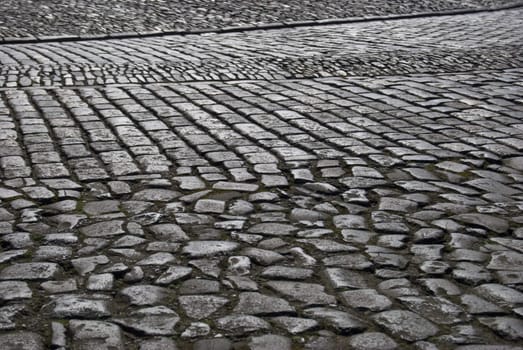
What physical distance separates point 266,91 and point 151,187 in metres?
3.07

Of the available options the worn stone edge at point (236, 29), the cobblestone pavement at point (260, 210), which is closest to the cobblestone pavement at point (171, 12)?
the worn stone edge at point (236, 29)

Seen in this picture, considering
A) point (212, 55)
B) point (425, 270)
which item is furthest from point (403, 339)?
point (212, 55)

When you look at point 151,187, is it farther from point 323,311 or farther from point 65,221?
point 323,311

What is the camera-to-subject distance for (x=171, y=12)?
1347 centimetres

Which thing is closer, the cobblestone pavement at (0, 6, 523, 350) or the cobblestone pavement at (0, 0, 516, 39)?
the cobblestone pavement at (0, 6, 523, 350)

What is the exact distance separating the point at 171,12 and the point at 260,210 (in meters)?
9.85

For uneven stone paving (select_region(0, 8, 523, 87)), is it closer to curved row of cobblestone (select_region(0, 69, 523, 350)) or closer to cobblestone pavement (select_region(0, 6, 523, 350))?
cobblestone pavement (select_region(0, 6, 523, 350))

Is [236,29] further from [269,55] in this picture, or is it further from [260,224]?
[260,224]

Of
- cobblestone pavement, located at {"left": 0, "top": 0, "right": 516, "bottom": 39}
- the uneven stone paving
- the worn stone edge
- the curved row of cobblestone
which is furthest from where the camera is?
cobblestone pavement, located at {"left": 0, "top": 0, "right": 516, "bottom": 39}

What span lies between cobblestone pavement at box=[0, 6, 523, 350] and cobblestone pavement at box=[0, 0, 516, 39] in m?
3.71

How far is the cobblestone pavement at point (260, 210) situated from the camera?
9.80 feet

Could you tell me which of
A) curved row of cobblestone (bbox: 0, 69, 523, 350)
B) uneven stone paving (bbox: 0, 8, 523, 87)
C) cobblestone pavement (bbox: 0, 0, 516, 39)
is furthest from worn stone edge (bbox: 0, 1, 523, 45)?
curved row of cobblestone (bbox: 0, 69, 523, 350)

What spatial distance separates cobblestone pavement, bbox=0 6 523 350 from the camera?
9.80ft

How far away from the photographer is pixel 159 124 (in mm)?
6105
